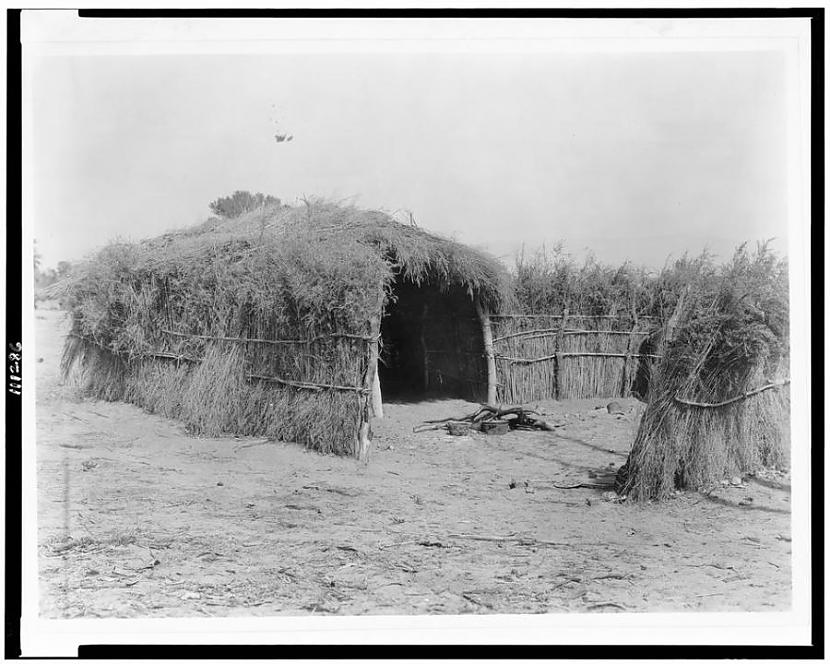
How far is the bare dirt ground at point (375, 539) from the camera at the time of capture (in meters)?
4.20

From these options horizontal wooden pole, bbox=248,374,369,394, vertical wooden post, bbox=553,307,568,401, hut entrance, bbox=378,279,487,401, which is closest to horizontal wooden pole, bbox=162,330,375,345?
horizontal wooden pole, bbox=248,374,369,394

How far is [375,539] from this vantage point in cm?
499

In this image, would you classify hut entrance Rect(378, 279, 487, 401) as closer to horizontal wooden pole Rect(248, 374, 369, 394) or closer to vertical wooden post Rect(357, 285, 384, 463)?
horizontal wooden pole Rect(248, 374, 369, 394)

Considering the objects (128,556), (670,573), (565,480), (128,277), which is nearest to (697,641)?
(670,573)

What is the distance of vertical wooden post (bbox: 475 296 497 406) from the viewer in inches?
432

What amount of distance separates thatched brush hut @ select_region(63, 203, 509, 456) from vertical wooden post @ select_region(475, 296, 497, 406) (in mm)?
40

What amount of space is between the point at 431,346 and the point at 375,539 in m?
7.70

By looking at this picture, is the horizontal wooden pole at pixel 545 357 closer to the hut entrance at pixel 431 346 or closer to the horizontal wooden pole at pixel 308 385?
the hut entrance at pixel 431 346

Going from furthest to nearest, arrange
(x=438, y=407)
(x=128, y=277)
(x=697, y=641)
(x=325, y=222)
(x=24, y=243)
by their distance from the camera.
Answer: (x=438, y=407), (x=128, y=277), (x=325, y=222), (x=24, y=243), (x=697, y=641)

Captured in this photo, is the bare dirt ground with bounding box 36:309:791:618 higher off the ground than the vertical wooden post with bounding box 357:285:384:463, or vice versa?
the vertical wooden post with bounding box 357:285:384:463

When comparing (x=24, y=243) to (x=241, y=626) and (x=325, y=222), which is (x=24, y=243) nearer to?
(x=241, y=626)

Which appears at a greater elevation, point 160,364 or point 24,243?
point 24,243

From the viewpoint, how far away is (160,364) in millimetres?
9672

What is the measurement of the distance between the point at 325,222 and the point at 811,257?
6438 mm
